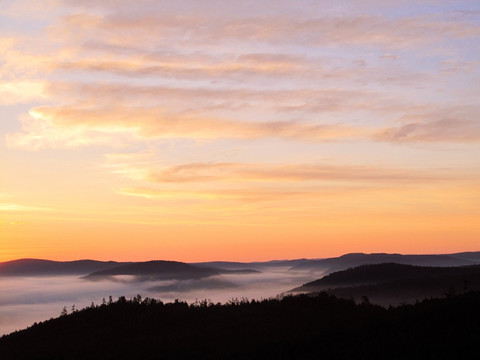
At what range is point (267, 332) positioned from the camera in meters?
19.8

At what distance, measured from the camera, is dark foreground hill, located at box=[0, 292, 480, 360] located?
16.8 m

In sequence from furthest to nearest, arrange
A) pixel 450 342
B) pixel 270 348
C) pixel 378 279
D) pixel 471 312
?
pixel 378 279
pixel 471 312
pixel 270 348
pixel 450 342

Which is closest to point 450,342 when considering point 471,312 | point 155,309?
point 471,312

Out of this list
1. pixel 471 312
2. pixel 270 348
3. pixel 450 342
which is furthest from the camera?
pixel 471 312

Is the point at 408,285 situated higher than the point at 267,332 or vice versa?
the point at 408,285

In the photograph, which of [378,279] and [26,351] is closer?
[26,351]

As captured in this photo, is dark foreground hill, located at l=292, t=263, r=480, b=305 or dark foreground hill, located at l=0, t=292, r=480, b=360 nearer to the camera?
dark foreground hill, located at l=0, t=292, r=480, b=360

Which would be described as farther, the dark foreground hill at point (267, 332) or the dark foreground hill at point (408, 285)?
the dark foreground hill at point (408, 285)

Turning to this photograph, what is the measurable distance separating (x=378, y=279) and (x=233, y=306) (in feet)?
219

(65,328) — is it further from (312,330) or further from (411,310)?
(411,310)

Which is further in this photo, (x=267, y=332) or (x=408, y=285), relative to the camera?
(x=408, y=285)

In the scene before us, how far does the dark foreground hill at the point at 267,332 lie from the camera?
55.1 ft

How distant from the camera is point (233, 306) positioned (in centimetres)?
2661

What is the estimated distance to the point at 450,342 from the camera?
1628 cm
